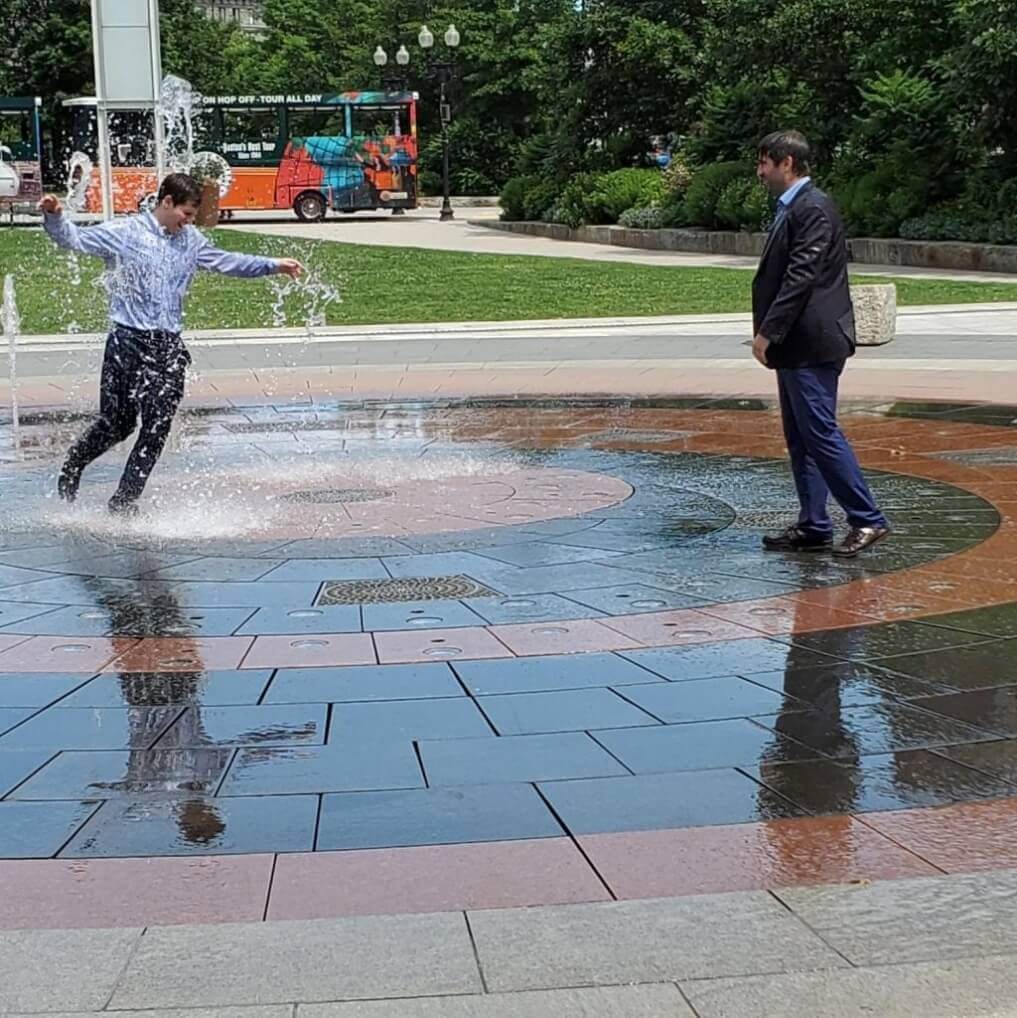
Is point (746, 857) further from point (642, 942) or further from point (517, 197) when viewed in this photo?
point (517, 197)

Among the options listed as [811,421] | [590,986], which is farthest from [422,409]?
[590,986]

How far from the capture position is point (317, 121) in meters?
45.9

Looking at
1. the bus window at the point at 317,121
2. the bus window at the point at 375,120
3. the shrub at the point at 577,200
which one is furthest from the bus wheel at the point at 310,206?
the shrub at the point at 577,200

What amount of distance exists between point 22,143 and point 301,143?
812 cm

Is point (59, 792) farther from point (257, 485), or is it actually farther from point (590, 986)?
point (257, 485)

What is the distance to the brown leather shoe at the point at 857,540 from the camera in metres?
6.81

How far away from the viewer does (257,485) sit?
8812 millimetres

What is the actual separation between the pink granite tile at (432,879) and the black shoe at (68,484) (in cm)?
497

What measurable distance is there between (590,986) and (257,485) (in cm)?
614

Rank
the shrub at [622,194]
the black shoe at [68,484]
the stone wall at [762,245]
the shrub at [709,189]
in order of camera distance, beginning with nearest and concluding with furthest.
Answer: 1. the black shoe at [68,484]
2. the stone wall at [762,245]
3. the shrub at [709,189]
4. the shrub at [622,194]

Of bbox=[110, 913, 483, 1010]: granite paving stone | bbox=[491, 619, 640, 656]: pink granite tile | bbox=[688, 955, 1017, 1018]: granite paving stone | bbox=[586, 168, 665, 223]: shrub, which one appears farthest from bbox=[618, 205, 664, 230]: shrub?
bbox=[688, 955, 1017, 1018]: granite paving stone

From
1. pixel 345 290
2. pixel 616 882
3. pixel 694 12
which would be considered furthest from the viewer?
pixel 694 12

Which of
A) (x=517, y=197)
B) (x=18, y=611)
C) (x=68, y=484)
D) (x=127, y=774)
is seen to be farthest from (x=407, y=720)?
(x=517, y=197)

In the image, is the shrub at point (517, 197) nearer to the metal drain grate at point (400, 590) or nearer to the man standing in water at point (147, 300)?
the man standing in water at point (147, 300)
